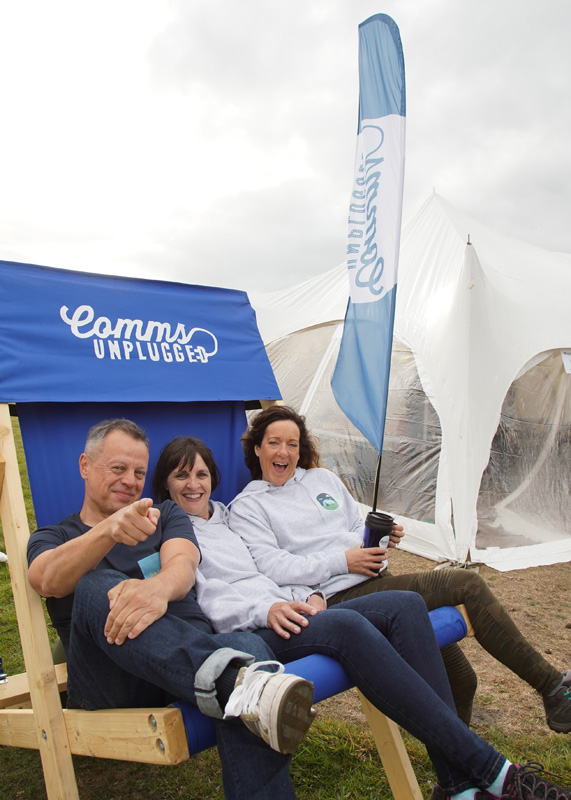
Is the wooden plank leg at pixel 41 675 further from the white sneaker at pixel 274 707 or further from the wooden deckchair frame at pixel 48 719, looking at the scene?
the white sneaker at pixel 274 707

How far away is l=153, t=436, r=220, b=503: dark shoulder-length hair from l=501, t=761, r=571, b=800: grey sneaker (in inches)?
59.7

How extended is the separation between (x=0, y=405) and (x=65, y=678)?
992mm

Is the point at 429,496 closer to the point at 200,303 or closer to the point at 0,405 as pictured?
the point at 200,303

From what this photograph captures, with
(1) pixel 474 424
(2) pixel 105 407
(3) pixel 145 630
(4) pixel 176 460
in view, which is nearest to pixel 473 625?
(3) pixel 145 630

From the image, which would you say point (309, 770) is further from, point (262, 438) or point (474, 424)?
point (474, 424)

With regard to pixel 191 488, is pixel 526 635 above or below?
below

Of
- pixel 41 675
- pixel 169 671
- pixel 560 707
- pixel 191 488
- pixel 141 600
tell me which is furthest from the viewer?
pixel 191 488

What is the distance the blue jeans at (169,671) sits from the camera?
1417 mm

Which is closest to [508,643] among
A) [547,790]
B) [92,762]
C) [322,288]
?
[547,790]

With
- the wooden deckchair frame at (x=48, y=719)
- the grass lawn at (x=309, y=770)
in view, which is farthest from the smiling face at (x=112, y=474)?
the grass lawn at (x=309, y=770)

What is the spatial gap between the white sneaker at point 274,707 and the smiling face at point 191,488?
105 centimetres

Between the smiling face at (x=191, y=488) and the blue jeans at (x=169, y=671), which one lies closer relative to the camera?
the blue jeans at (x=169, y=671)

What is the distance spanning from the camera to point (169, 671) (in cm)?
146

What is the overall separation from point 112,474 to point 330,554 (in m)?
0.89
